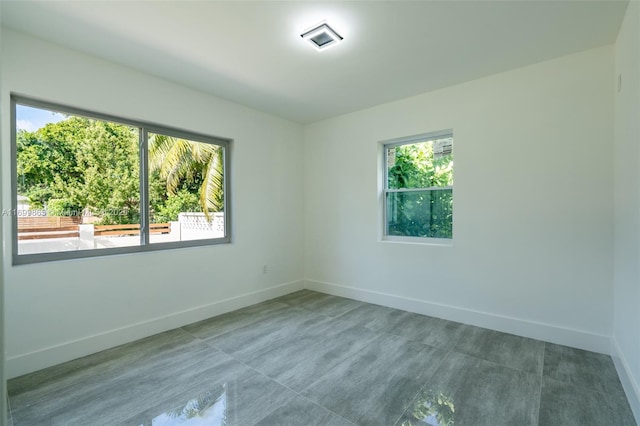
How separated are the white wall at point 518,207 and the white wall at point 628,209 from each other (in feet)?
0.54

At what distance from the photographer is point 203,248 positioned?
3773mm

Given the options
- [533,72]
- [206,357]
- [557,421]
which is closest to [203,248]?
[206,357]

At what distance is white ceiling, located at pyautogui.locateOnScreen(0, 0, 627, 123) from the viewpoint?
2316mm

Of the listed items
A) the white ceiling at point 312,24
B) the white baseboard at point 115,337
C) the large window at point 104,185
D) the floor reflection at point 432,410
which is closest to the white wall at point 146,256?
the white baseboard at point 115,337

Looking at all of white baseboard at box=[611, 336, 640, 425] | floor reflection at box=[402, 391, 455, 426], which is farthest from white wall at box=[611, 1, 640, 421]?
floor reflection at box=[402, 391, 455, 426]

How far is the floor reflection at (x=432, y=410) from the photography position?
1992mm

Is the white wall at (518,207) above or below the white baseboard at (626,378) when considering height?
above

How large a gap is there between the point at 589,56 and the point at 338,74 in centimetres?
225

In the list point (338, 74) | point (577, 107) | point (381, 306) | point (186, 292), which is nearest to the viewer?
point (577, 107)

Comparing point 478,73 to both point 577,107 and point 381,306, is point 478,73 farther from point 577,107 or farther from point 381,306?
point 381,306

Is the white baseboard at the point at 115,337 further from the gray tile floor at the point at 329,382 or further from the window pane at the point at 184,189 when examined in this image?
the window pane at the point at 184,189

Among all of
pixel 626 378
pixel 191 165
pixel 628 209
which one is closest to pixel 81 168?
pixel 191 165

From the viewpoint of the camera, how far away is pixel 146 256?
3281 millimetres

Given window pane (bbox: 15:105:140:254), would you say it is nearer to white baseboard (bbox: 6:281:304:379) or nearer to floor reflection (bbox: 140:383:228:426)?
white baseboard (bbox: 6:281:304:379)
